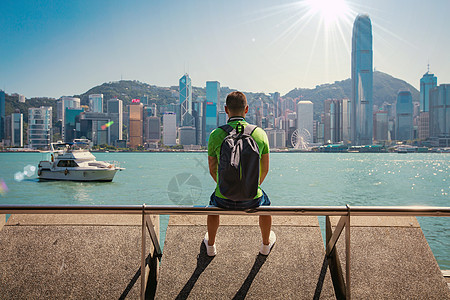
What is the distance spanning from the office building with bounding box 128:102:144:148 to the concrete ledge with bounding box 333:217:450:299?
441 feet

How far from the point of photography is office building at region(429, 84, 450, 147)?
142m

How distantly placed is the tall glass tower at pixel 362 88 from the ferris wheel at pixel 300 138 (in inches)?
1130

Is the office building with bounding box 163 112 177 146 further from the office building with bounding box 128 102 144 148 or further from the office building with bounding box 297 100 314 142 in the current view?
the office building with bounding box 297 100 314 142

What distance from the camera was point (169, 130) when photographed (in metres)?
136

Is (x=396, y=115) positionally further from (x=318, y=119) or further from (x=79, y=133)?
(x=79, y=133)

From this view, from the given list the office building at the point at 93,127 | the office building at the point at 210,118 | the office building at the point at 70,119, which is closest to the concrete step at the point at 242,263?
the office building at the point at 210,118

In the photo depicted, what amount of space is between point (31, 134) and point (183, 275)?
119978mm

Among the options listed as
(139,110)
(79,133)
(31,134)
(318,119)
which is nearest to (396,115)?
(318,119)

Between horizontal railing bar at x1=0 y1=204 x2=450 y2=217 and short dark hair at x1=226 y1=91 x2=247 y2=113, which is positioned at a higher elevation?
short dark hair at x1=226 y1=91 x2=247 y2=113

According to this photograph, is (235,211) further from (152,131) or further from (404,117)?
(404,117)

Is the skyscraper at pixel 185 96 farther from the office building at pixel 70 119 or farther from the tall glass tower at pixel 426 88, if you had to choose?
the tall glass tower at pixel 426 88

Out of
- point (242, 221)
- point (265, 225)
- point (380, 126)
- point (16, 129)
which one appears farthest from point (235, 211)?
point (380, 126)

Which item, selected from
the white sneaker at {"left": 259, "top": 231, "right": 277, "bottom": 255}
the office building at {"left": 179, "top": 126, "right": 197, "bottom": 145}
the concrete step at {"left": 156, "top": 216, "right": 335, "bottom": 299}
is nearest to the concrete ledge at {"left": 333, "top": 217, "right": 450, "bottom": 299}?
the concrete step at {"left": 156, "top": 216, "right": 335, "bottom": 299}

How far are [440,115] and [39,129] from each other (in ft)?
516
